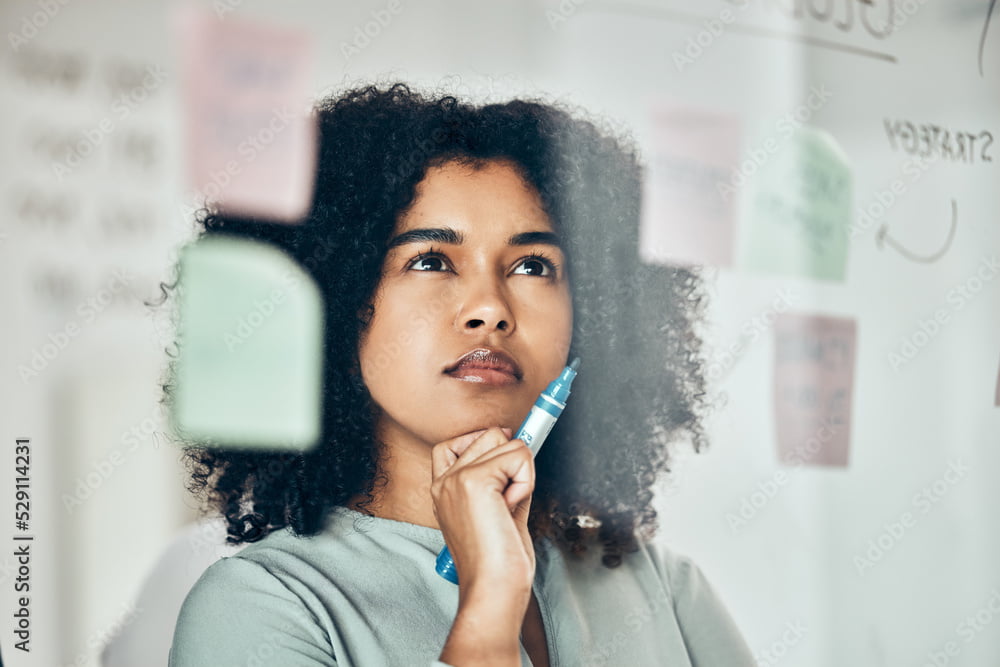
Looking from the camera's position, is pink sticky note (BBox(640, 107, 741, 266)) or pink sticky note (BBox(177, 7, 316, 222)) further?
pink sticky note (BBox(640, 107, 741, 266))

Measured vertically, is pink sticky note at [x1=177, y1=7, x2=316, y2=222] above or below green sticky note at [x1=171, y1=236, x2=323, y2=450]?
above

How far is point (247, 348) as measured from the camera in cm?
65

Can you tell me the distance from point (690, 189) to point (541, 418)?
0.98ft

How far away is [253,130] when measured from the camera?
66 cm

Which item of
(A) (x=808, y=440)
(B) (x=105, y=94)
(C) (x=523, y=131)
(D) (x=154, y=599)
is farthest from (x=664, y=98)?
(D) (x=154, y=599)

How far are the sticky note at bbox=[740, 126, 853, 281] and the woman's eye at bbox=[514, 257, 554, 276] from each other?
25cm

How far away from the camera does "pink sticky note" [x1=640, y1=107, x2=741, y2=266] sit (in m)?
0.82

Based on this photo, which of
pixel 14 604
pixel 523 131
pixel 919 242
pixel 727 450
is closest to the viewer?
pixel 14 604

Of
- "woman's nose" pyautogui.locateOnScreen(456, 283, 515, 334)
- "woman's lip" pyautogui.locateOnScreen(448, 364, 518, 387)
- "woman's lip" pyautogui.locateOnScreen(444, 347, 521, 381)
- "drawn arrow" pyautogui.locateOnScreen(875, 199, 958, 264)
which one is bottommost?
"woman's lip" pyautogui.locateOnScreen(448, 364, 518, 387)

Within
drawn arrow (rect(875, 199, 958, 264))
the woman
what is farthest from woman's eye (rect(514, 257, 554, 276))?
drawn arrow (rect(875, 199, 958, 264))

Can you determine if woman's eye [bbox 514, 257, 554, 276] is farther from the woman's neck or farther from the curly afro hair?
the woman's neck

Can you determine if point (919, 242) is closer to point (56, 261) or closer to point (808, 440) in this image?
point (808, 440)

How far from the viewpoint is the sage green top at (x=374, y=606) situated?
0.61m

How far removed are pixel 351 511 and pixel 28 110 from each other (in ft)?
1.24
